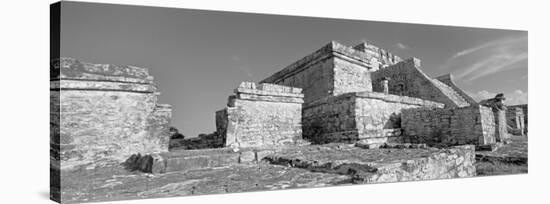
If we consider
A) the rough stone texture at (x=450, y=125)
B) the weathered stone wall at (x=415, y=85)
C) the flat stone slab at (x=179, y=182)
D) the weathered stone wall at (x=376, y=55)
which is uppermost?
the weathered stone wall at (x=376, y=55)

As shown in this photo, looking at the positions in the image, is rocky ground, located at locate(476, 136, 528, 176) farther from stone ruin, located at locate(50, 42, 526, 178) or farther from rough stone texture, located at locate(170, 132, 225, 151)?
rough stone texture, located at locate(170, 132, 225, 151)

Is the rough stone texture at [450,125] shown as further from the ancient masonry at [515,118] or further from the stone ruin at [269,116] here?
the ancient masonry at [515,118]

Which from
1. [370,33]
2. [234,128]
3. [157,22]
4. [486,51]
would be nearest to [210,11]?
[157,22]

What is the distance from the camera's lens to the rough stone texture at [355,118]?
26.7 feet

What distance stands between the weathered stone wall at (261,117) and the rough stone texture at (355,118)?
1.96 ft

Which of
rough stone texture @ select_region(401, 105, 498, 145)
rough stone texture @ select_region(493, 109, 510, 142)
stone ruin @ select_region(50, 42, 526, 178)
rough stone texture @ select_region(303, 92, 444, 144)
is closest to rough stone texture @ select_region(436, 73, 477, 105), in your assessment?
stone ruin @ select_region(50, 42, 526, 178)

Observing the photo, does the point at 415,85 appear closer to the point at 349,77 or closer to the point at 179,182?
the point at 349,77

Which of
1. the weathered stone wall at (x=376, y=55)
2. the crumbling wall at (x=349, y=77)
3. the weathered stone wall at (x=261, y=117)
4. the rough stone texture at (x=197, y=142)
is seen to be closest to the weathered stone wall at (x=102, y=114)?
the weathered stone wall at (x=261, y=117)

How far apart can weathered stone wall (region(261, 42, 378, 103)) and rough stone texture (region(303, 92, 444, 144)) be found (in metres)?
1.38

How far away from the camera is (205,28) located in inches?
290

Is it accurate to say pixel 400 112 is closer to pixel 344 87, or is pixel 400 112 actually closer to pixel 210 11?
pixel 344 87

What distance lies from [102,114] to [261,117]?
3.50m

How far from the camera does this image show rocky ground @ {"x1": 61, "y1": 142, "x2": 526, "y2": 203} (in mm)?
4609

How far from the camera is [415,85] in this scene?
14.3m
